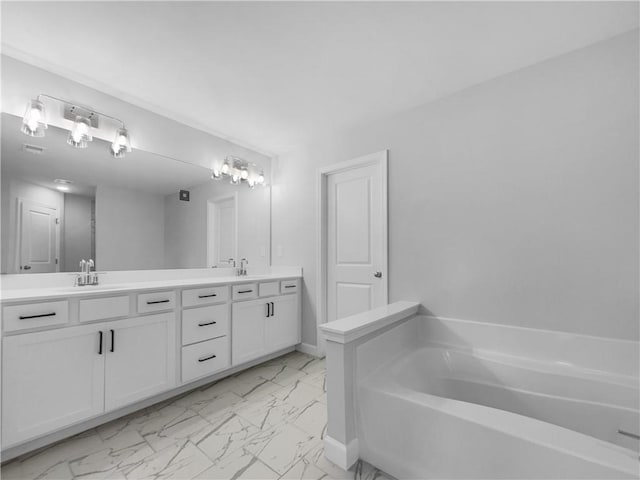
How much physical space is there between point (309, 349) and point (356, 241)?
4.13 ft

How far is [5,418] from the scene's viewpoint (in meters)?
1.37

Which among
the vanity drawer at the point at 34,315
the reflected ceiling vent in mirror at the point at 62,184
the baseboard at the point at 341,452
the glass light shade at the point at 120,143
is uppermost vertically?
the glass light shade at the point at 120,143

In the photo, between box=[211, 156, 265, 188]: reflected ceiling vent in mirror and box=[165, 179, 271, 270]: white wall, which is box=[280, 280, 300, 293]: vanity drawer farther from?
box=[211, 156, 265, 188]: reflected ceiling vent in mirror

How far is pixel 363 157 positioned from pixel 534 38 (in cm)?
134

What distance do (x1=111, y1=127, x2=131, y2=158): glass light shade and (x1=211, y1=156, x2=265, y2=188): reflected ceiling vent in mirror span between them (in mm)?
767

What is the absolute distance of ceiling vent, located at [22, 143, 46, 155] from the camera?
5.91 feet

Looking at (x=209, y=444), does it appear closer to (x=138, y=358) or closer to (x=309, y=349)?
(x=138, y=358)

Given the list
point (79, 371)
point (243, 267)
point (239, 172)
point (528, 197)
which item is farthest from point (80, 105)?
point (528, 197)

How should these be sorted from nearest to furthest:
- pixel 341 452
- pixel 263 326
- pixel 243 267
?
pixel 341 452 < pixel 263 326 < pixel 243 267

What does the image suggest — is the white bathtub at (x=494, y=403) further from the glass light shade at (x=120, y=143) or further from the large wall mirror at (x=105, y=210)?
the glass light shade at (x=120, y=143)

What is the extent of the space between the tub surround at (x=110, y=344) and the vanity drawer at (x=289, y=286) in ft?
0.99

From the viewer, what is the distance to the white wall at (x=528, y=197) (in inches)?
61.4

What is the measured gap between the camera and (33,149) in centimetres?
184

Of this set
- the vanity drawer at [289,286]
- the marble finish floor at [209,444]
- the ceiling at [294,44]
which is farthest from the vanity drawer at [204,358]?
the ceiling at [294,44]
